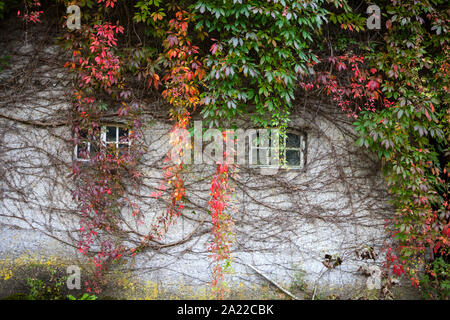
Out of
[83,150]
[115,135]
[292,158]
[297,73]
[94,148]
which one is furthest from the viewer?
[292,158]

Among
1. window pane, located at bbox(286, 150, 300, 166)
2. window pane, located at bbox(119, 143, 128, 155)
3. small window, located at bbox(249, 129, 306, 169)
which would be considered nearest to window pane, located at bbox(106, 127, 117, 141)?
window pane, located at bbox(119, 143, 128, 155)

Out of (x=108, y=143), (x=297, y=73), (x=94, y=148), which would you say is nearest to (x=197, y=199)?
(x=108, y=143)

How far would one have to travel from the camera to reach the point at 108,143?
4.10 metres

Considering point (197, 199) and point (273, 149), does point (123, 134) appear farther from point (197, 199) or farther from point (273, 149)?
point (273, 149)

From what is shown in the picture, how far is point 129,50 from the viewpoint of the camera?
405 centimetres

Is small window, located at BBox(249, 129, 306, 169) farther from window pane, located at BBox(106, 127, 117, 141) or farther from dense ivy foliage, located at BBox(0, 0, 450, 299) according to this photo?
window pane, located at BBox(106, 127, 117, 141)

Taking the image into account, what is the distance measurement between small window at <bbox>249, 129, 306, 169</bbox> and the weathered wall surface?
0.40 ft

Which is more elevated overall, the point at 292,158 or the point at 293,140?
the point at 293,140

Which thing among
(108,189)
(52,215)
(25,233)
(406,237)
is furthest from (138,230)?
(406,237)

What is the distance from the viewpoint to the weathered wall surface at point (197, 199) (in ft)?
13.9

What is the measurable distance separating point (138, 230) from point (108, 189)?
617mm

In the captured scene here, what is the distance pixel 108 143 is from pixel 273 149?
6.37 feet

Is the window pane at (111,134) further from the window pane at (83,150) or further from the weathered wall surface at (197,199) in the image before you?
the window pane at (83,150)
